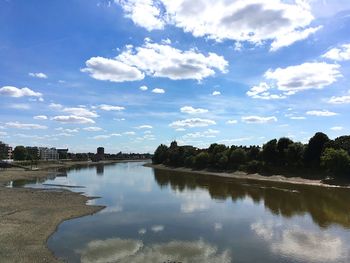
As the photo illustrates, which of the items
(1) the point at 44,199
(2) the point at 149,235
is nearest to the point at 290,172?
(1) the point at 44,199

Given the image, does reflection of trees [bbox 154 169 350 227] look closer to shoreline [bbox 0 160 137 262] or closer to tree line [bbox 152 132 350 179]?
tree line [bbox 152 132 350 179]

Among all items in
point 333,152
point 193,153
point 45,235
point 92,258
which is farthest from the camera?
point 193,153

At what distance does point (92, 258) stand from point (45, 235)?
7.84 meters

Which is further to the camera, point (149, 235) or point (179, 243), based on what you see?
point (149, 235)

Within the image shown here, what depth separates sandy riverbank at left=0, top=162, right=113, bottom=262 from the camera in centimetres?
2699

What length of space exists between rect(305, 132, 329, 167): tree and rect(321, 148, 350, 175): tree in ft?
33.2

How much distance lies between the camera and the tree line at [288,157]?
294 feet

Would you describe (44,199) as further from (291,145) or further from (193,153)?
(193,153)

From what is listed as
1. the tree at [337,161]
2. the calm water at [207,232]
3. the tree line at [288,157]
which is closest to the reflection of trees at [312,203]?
the calm water at [207,232]

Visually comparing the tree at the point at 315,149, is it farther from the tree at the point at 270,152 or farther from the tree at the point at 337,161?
the tree at the point at 270,152

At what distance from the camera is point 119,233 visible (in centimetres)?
3459

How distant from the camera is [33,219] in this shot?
3938cm

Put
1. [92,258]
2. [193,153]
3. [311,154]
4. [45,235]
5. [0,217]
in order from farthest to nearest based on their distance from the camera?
[193,153] → [311,154] → [0,217] → [45,235] → [92,258]

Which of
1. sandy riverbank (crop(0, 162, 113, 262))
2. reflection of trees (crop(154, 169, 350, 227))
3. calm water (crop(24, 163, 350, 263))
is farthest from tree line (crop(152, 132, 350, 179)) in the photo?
sandy riverbank (crop(0, 162, 113, 262))
